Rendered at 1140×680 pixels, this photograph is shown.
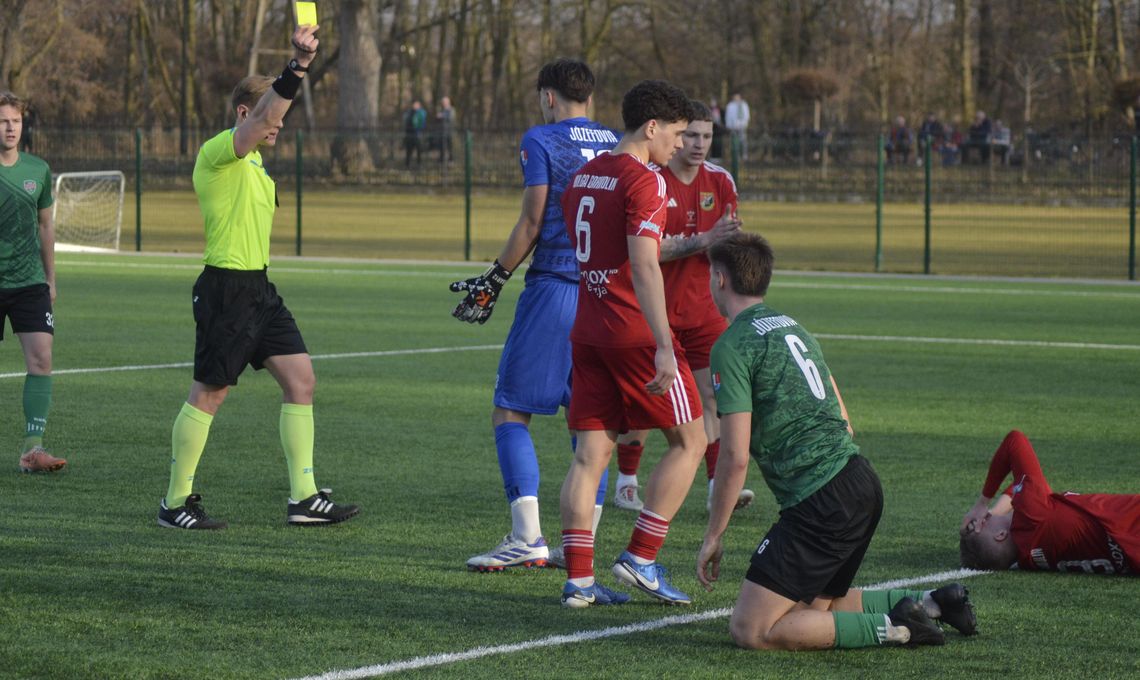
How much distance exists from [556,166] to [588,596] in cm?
191

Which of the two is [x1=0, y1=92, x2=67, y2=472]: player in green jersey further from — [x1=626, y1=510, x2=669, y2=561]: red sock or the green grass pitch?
[x1=626, y1=510, x2=669, y2=561]: red sock

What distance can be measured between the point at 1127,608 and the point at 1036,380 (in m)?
8.07

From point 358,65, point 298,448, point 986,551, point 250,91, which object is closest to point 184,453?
point 298,448

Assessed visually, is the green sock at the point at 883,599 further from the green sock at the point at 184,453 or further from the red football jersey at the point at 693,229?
the green sock at the point at 184,453

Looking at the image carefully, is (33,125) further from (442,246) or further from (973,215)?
(973,215)

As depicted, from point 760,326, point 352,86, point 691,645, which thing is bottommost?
point 691,645

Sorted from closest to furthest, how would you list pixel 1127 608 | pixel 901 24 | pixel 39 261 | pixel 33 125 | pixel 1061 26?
pixel 1127 608 → pixel 39 261 → pixel 33 125 → pixel 1061 26 → pixel 901 24

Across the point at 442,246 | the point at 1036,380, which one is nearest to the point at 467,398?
the point at 1036,380

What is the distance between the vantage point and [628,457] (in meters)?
8.89

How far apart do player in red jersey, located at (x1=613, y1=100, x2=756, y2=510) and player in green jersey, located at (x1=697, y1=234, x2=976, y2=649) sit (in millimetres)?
2816

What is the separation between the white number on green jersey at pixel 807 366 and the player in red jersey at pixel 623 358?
2.21ft

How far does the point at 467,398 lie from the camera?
13.1 meters

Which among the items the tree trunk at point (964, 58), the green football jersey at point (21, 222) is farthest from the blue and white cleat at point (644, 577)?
the tree trunk at point (964, 58)

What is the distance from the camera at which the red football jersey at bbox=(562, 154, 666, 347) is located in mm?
6426
